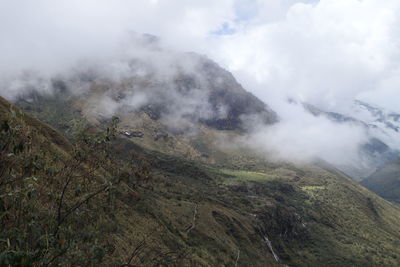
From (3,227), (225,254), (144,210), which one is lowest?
(225,254)

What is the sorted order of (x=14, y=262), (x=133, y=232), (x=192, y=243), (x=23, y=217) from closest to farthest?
(x=14, y=262) < (x=23, y=217) < (x=133, y=232) < (x=192, y=243)

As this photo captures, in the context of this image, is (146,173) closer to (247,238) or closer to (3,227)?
(3,227)

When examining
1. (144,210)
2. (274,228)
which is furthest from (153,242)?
(274,228)

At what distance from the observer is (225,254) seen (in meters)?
73.5

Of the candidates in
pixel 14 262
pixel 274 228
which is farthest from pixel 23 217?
pixel 274 228

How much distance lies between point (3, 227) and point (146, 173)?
671cm

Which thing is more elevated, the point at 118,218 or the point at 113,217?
the point at 113,217

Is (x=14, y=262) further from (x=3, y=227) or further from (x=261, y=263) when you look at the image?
(x=261, y=263)

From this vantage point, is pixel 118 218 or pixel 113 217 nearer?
pixel 113 217

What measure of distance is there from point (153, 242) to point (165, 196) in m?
50.4

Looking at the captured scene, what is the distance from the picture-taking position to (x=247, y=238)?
100438mm

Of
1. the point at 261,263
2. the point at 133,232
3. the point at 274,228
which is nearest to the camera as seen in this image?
the point at 133,232

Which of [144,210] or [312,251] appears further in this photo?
[312,251]

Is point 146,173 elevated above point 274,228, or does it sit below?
above
